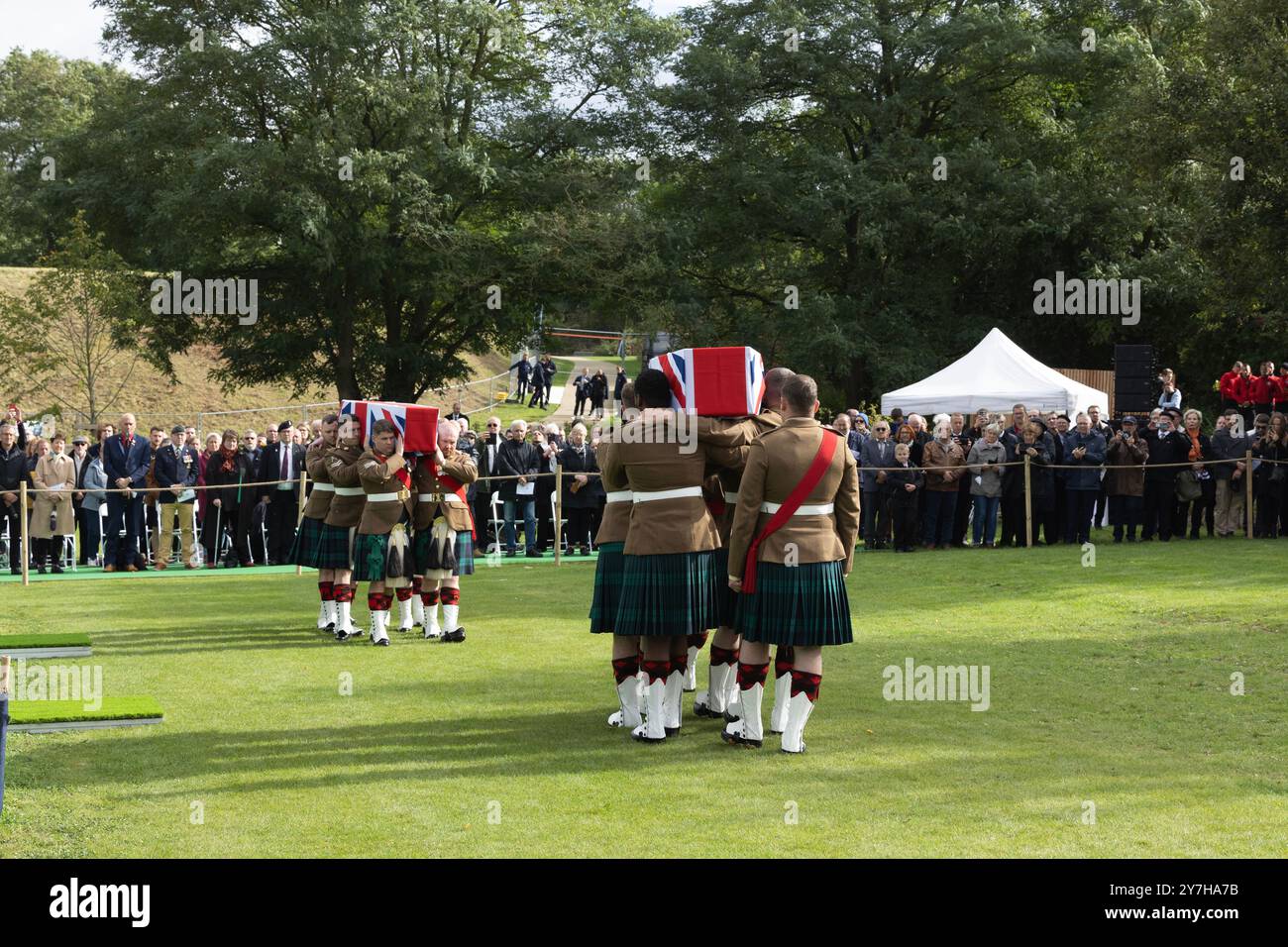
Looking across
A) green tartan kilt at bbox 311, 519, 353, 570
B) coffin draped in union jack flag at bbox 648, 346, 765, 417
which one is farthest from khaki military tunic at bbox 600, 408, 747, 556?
green tartan kilt at bbox 311, 519, 353, 570

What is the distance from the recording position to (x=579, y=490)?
20.0 meters

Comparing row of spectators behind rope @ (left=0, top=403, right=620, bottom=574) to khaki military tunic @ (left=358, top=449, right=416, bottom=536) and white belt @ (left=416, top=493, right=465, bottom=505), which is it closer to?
white belt @ (left=416, top=493, right=465, bottom=505)

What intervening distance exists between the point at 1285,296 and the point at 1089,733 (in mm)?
14287

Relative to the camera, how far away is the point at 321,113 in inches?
1248

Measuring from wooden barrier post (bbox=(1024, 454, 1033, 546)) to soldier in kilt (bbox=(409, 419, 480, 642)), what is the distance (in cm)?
901

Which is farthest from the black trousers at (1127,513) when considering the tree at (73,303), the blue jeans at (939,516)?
the tree at (73,303)

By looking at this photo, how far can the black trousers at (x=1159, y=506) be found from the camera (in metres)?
19.1

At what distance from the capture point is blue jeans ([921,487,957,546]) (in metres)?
19.3

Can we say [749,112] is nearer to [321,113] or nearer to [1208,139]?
[321,113]

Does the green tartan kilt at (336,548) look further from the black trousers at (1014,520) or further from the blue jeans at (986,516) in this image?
the black trousers at (1014,520)

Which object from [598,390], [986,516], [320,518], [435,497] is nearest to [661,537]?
[435,497]

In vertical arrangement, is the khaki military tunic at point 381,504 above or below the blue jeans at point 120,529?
above

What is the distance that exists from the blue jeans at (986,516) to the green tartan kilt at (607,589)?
11596mm

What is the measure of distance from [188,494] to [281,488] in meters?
1.20
